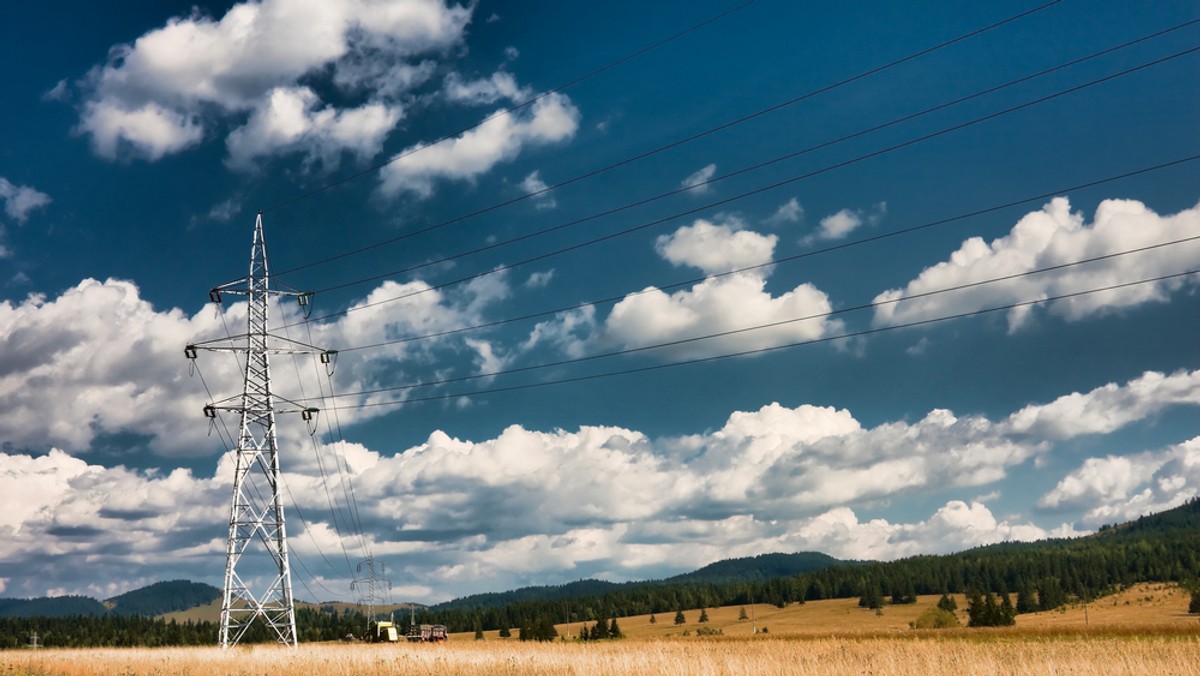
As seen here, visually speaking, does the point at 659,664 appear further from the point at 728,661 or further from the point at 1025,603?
the point at 1025,603

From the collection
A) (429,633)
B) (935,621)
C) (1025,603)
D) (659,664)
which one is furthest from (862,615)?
(659,664)

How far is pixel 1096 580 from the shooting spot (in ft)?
625

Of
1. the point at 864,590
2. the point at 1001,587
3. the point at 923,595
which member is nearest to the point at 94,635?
the point at 864,590

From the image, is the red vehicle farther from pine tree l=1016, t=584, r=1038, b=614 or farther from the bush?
pine tree l=1016, t=584, r=1038, b=614

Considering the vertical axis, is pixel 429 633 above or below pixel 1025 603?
above

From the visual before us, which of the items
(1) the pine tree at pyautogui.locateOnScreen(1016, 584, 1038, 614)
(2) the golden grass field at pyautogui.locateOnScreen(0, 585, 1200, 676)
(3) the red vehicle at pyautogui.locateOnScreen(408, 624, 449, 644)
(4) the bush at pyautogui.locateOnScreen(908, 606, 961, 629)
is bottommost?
(1) the pine tree at pyautogui.locateOnScreen(1016, 584, 1038, 614)

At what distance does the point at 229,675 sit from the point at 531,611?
546 feet

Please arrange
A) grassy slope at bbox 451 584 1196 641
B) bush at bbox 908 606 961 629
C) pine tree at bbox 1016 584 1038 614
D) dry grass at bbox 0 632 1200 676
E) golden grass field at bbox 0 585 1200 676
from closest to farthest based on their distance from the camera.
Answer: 1. dry grass at bbox 0 632 1200 676
2. golden grass field at bbox 0 585 1200 676
3. bush at bbox 908 606 961 629
4. grassy slope at bbox 451 584 1196 641
5. pine tree at bbox 1016 584 1038 614

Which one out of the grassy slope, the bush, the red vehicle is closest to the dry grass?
the red vehicle

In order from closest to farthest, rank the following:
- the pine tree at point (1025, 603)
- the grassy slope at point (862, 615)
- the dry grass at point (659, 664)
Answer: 1. the dry grass at point (659, 664)
2. the grassy slope at point (862, 615)
3. the pine tree at point (1025, 603)

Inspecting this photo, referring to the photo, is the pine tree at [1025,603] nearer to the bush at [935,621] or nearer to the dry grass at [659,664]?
the bush at [935,621]

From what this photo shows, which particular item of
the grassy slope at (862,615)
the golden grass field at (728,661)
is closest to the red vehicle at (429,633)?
the golden grass field at (728,661)

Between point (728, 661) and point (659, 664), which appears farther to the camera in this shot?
point (728, 661)

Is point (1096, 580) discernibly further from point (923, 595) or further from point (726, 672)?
point (726, 672)
